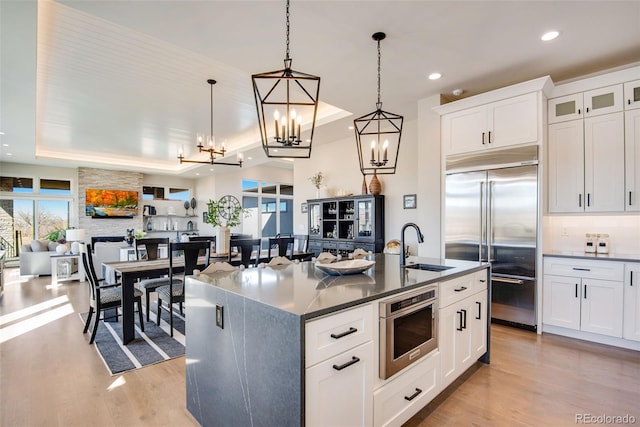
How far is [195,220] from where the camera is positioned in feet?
37.1

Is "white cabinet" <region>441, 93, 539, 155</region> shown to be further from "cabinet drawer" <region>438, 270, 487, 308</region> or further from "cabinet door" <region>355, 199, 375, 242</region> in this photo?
"cabinet drawer" <region>438, 270, 487, 308</region>

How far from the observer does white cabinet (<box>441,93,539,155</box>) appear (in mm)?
3504

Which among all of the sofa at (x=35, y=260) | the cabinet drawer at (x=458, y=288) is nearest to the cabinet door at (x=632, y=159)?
the cabinet drawer at (x=458, y=288)

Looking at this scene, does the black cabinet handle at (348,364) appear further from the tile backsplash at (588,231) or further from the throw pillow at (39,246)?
the throw pillow at (39,246)

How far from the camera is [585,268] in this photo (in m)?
3.23

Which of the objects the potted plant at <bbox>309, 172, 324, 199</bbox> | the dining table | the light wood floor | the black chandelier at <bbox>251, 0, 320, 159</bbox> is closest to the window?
the black chandelier at <bbox>251, 0, 320, 159</bbox>

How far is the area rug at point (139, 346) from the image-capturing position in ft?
9.29

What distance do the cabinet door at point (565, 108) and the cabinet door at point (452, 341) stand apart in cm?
284

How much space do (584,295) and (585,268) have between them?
0.95 ft

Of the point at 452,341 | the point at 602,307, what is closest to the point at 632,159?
the point at 602,307

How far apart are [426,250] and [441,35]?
8.92 feet

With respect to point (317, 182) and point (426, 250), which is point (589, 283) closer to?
point (426, 250)

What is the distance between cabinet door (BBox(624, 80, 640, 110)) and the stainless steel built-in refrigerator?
969 mm

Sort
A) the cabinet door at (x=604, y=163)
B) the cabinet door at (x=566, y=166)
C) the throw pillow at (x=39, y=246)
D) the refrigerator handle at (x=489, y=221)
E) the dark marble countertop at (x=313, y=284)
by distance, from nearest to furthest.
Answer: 1. the dark marble countertop at (x=313, y=284)
2. the cabinet door at (x=604, y=163)
3. the cabinet door at (x=566, y=166)
4. the refrigerator handle at (x=489, y=221)
5. the throw pillow at (x=39, y=246)
